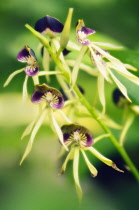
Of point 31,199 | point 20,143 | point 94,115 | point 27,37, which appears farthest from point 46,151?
point 94,115

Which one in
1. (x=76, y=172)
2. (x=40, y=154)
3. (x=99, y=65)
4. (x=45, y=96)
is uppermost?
(x=99, y=65)

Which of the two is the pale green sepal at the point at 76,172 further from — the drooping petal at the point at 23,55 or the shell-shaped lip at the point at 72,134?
the drooping petal at the point at 23,55

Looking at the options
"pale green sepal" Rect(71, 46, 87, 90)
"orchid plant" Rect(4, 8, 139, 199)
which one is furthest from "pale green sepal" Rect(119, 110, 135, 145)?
"pale green sepal" Rect(71, 46, 87, 90)

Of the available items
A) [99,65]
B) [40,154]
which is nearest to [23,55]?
[99,65]

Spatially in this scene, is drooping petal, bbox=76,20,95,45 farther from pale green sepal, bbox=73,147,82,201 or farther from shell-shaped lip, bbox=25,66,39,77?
pale green sepal, bbox=73,147,82,201

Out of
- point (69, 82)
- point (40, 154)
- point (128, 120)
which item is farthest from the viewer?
point (40, 154)

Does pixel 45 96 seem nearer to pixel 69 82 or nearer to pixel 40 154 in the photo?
pixel 69 82
